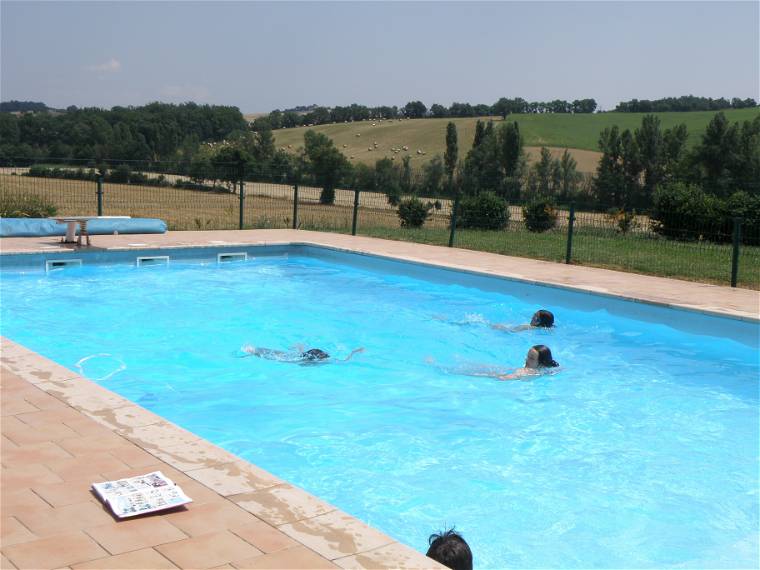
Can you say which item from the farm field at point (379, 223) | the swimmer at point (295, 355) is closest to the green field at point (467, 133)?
the farm field at point (379, 223)

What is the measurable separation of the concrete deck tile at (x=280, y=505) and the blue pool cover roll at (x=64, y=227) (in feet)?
41.0

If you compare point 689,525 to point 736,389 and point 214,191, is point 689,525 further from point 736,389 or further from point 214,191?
point 214,191

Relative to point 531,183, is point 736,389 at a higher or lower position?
lower

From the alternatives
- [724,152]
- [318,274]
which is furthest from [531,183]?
[318,274]

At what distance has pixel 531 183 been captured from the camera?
34.0 meters

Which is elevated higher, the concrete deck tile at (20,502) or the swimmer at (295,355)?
the concrete deck tile at (20,502)

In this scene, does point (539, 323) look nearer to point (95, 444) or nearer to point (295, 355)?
point (295, 355)

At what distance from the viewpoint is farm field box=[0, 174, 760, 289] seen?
14.1 m

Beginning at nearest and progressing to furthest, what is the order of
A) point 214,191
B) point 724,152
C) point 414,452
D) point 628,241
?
point 414,452 < point 628,241 < point 214,191 < point 724,152

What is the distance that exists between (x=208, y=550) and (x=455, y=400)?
16.0ft

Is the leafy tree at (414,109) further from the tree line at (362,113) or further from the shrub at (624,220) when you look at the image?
the shrub at (624,220)

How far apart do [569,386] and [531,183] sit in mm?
26480

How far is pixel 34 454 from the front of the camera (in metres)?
4.33

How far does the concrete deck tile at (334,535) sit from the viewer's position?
11.0ft
